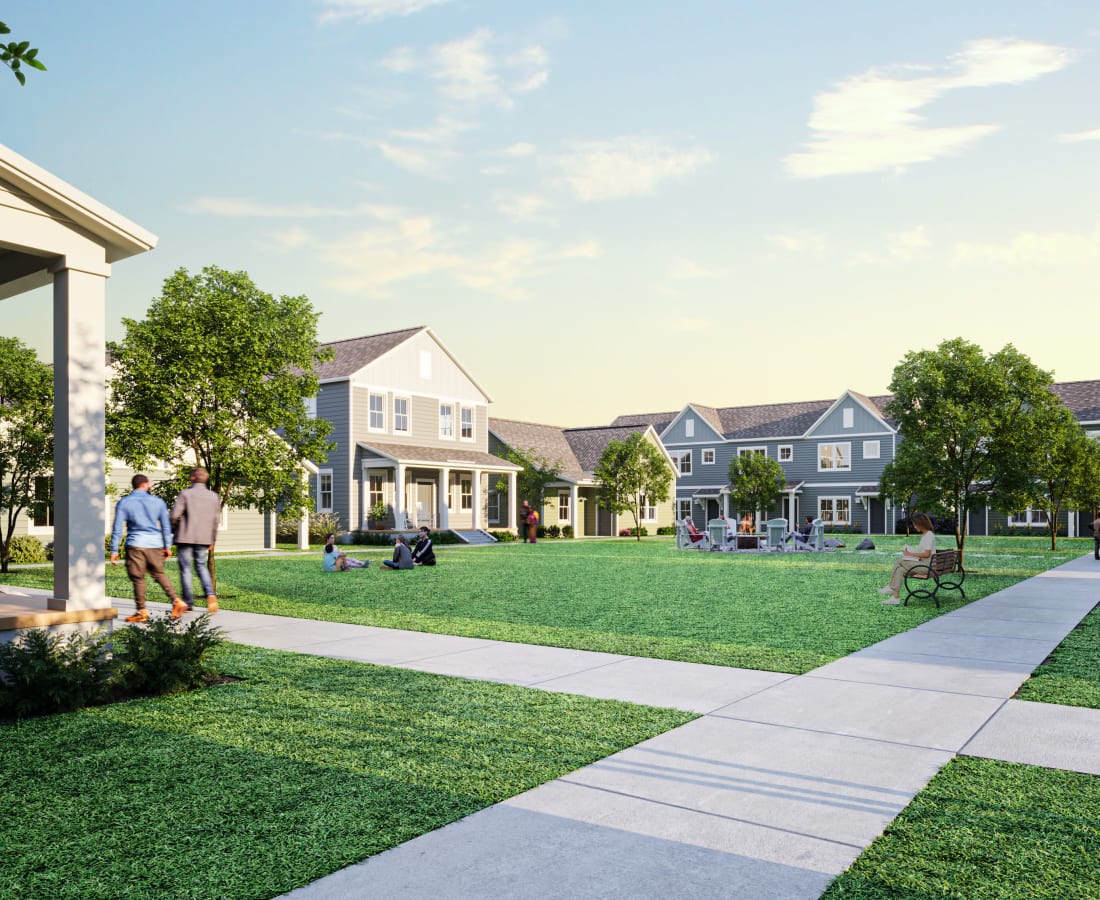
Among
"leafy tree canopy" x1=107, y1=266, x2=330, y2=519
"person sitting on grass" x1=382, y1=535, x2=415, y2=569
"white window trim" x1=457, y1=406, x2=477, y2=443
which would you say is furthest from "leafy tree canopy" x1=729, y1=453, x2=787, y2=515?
"leafy tree canopy" x1=107, y1=266, x2=330, y2=519

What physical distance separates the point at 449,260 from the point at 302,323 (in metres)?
11.1

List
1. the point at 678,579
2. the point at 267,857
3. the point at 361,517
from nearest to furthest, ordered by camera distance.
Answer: the point at 267,857 → the point at 678,579 → the point at 361,517

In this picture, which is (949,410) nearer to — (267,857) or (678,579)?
(678,579)

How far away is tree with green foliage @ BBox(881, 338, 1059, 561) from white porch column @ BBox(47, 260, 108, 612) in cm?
1626

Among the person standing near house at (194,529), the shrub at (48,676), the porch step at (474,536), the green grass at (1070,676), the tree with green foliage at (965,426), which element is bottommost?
the porch step at (474,536)

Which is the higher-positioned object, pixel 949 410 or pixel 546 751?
pixel 949 410

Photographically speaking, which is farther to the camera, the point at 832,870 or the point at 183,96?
the point at 183,96

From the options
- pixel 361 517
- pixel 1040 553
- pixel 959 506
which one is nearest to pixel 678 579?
pixel 959 506

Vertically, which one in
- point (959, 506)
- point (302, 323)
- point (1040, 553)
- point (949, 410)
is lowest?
point (1040, 553)

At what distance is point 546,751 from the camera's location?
548cm

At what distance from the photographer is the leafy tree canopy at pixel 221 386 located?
44.8 ft

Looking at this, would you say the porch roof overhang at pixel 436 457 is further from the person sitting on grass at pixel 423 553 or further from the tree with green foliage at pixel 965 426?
the tree with green foliage at pixel 965 426

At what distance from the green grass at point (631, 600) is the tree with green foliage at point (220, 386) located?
2.28 m

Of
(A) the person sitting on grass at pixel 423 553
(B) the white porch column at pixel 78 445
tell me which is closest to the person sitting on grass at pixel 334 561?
(A) the person sitting on grass at pixel 423 553
